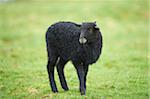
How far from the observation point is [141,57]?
21.8m

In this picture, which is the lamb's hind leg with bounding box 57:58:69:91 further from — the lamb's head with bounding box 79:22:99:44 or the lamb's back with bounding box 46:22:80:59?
the lamb's head with bounding box 79:22:99:44

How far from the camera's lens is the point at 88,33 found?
12.2 metres

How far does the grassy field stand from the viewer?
13828 millimetres

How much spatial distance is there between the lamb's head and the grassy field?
1475 millimetres

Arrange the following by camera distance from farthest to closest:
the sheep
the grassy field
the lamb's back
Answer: the grassy field → the lamb's back → the sheep

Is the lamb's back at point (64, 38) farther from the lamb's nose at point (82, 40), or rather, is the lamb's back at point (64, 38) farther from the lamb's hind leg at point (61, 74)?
the lamb's hind leg at point (61, 74)

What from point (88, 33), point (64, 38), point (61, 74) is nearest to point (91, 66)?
point (61, 74)

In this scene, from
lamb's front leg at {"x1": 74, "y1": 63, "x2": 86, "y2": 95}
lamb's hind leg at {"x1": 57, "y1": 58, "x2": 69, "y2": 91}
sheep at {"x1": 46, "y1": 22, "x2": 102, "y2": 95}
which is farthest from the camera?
lamb's hind leg at {"x1": 57, "y1": 58, "x2": 69, "y2": 91}

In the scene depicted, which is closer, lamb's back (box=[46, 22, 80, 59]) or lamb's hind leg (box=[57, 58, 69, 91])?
lamb's back (box=[46, 22, 80, 59])

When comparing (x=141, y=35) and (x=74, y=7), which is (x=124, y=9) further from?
(x=141, y=35)

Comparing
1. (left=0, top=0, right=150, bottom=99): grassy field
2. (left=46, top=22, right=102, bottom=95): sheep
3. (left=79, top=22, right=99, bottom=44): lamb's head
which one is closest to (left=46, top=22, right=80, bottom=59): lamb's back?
(left=46, top=22, right=102, bottom=95): sheep

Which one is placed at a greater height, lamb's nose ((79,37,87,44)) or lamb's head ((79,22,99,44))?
lamb's head ((79,22,99,44))

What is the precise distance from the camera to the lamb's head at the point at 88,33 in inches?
480


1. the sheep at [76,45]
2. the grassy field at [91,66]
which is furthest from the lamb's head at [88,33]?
the grassy field at [91,66]
